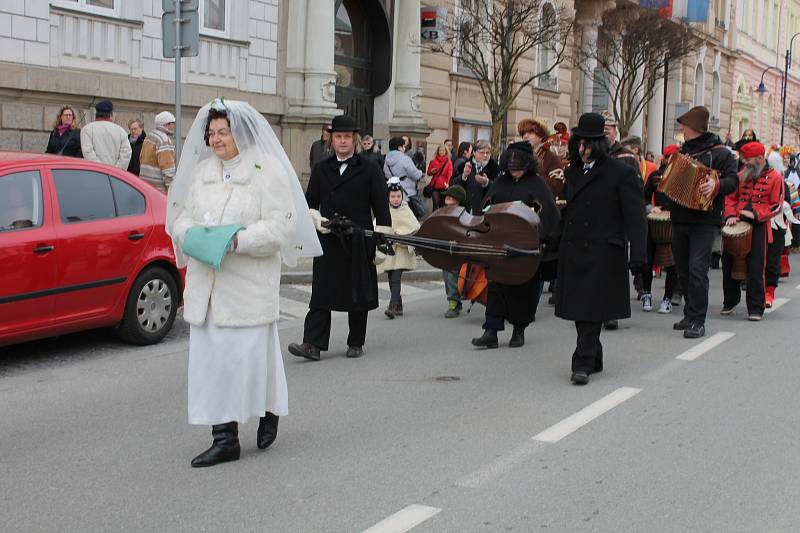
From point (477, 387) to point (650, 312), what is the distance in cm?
483

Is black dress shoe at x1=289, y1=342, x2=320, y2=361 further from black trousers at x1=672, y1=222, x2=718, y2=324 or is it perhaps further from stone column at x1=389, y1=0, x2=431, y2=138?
stone column at x1=389, y1=0, x2=431, y2=138

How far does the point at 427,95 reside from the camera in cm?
2639

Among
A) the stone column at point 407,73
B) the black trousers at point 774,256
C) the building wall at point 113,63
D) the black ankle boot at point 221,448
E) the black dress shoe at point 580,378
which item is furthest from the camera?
the stone column at point 407,73

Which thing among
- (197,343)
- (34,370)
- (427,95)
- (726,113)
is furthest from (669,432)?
(726,113)

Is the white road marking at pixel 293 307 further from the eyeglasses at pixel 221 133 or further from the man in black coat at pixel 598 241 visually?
the eyeglasses at pixel 221 133

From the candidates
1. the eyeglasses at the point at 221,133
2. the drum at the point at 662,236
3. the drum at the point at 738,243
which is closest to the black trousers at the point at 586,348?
the eyeglasses at the point at 221,133

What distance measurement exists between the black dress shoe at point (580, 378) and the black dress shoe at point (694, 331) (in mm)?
2666

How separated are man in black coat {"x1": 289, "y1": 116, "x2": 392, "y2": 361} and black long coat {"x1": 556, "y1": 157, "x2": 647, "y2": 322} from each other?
157 cm

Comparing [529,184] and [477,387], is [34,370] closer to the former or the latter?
[477,387]

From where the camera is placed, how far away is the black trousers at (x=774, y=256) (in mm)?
12416

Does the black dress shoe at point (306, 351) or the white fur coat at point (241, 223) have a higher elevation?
the white fur coat at point (241, 223)

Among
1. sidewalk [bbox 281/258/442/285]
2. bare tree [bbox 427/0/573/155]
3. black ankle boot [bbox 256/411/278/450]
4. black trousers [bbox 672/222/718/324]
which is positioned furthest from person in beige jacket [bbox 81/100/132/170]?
bare tree [bbox 427/0/573/155]

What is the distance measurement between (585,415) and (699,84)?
4453 centimetres

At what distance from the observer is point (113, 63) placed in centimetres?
1727
